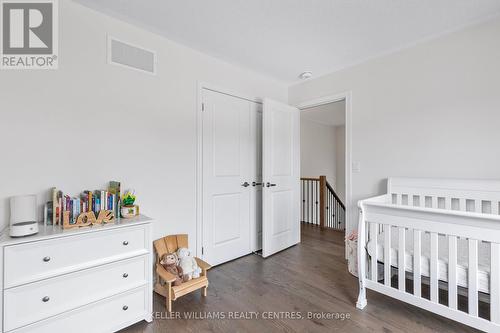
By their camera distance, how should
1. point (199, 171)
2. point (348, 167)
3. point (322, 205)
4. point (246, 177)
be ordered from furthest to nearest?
1. point (322, 205)
2. point (246, 177)
3. point (348, 167)
4. point (199, 171)

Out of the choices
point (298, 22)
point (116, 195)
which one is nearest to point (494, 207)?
point (298, 22)

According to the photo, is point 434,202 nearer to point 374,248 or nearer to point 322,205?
point 374,248

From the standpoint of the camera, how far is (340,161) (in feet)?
22.8

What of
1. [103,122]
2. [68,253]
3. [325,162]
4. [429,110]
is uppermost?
[429,110]

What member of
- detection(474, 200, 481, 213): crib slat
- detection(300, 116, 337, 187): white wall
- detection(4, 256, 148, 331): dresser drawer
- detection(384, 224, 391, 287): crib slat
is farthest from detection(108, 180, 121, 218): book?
detection(300, 116, 337, 187): white wall

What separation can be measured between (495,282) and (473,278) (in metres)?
0.09

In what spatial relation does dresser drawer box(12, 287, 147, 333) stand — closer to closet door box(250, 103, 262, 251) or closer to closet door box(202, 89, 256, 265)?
closet door box(202, 89, 256, 265)

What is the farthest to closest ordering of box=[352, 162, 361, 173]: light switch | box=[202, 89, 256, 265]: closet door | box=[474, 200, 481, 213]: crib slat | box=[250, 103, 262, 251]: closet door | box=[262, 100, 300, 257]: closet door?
box=[250, 103, 262, 251]: closet door
box=[262, 100, 300, 257]: closet door
box=[352, 162, 361, 173]: light switch
box=[202, 89, 256, 265]: closet door
box=[474, 200, 481, 213]: crib slat

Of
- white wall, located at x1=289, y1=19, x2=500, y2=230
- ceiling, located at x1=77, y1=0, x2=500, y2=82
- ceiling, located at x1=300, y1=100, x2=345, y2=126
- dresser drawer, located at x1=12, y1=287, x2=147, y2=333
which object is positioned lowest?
dresser drawer, located at x1=12, y1=287, x2=147, y2=333

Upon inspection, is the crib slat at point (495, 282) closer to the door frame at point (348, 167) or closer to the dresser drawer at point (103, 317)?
the door frame at point (348, 167)

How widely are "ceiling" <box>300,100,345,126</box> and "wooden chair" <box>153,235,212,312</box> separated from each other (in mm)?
3528

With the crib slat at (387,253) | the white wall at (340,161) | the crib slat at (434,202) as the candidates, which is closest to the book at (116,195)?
the crib slat at (387,253)

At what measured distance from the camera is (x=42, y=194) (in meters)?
1.68

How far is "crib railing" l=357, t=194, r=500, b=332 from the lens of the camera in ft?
4.59
